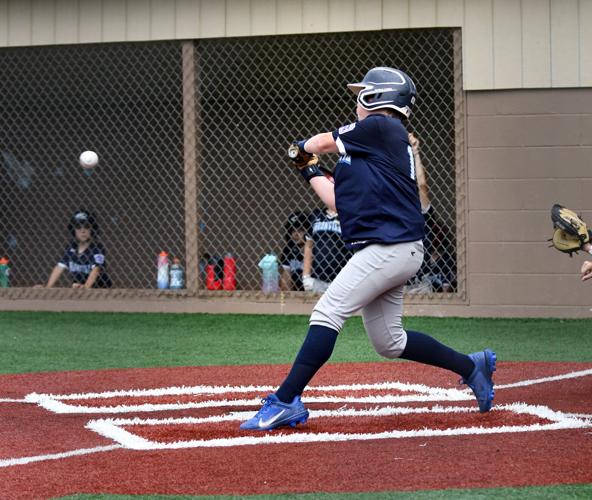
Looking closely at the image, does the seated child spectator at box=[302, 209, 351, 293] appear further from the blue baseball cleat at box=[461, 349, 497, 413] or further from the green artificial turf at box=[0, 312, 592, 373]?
the blue baseball cleat at box=[461, 349, 497, 413]

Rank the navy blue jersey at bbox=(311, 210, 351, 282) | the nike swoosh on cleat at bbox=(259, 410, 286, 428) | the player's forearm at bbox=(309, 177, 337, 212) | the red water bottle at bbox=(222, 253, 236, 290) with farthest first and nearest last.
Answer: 1. the red water bottle at bbox=(222, 253, 236, 290)
2. the navy blue jersey at bbox=(311, 210, 351, 282)
3. the player's forearm at bbox=(309, 177, 337, 212)
4. the nike swoosh on cleat at bbox=(259, 410, 286, 428)

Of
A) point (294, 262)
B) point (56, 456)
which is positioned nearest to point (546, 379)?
point (56, 456)

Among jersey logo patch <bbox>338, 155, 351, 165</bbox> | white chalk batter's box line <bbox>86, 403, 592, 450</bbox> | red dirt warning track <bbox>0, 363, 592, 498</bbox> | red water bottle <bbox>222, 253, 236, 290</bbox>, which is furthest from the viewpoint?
red water bottle <bbox>222, 253, 236, 290</bbox>

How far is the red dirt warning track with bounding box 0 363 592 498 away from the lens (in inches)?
139

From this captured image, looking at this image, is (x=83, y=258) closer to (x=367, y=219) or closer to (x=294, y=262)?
(x=294, y=262)

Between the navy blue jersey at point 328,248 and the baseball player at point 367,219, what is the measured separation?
5401mm

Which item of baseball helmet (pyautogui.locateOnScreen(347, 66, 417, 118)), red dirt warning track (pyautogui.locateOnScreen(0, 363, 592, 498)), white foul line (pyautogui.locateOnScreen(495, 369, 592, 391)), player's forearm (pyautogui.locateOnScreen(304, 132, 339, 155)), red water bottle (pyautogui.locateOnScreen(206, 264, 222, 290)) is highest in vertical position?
baseball helmet (pyautogui.locateOnScreen(347, 66, 417, 118))

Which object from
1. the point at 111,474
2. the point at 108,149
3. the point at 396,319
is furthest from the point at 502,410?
the point at 108,149

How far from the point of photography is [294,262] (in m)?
10.7

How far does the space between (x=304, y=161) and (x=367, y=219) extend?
0.44m

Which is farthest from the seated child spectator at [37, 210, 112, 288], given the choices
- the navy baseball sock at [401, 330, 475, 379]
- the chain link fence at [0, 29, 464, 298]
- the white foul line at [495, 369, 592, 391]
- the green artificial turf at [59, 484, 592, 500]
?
the green artificial turf at [59, 484, 592, 500]

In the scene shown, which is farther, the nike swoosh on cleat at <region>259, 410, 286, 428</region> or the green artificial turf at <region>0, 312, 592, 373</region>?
the green artificial turf at <region>0, 312, 592, 373</region>

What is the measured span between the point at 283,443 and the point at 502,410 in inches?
49.7

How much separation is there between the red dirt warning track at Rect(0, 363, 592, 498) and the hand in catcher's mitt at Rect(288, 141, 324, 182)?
1.12 m
